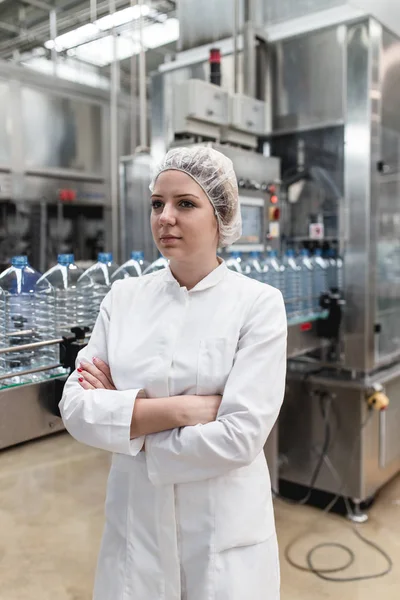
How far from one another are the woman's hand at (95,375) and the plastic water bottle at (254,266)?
1.35 metres

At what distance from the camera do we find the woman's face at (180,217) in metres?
1.14

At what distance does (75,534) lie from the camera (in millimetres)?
2561

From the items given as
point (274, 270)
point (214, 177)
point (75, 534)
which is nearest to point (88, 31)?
point (274, 270)

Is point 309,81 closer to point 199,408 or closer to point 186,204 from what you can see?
point 186,204

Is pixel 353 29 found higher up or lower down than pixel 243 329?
higher up

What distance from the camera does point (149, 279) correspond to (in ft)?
4.29

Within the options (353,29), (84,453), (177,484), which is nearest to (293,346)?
(177,484)

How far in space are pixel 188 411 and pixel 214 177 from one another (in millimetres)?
507

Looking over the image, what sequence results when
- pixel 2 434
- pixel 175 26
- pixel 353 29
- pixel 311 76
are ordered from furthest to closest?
pixel 175 26 → pixel 311 76 → pixel 353 29 → pixel 2 434

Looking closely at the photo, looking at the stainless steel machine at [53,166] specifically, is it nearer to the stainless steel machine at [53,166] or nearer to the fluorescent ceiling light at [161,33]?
the stainless steel machine at [53,166]

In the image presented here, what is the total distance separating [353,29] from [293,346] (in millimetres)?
1457

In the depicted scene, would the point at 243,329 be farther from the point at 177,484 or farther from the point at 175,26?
the point at 175,26

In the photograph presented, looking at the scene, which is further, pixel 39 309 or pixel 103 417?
pixel 39 309

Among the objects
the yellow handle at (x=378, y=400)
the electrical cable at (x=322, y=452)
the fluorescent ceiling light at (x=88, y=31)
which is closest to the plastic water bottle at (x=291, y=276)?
the electrical cable at (x=322, y=452)
